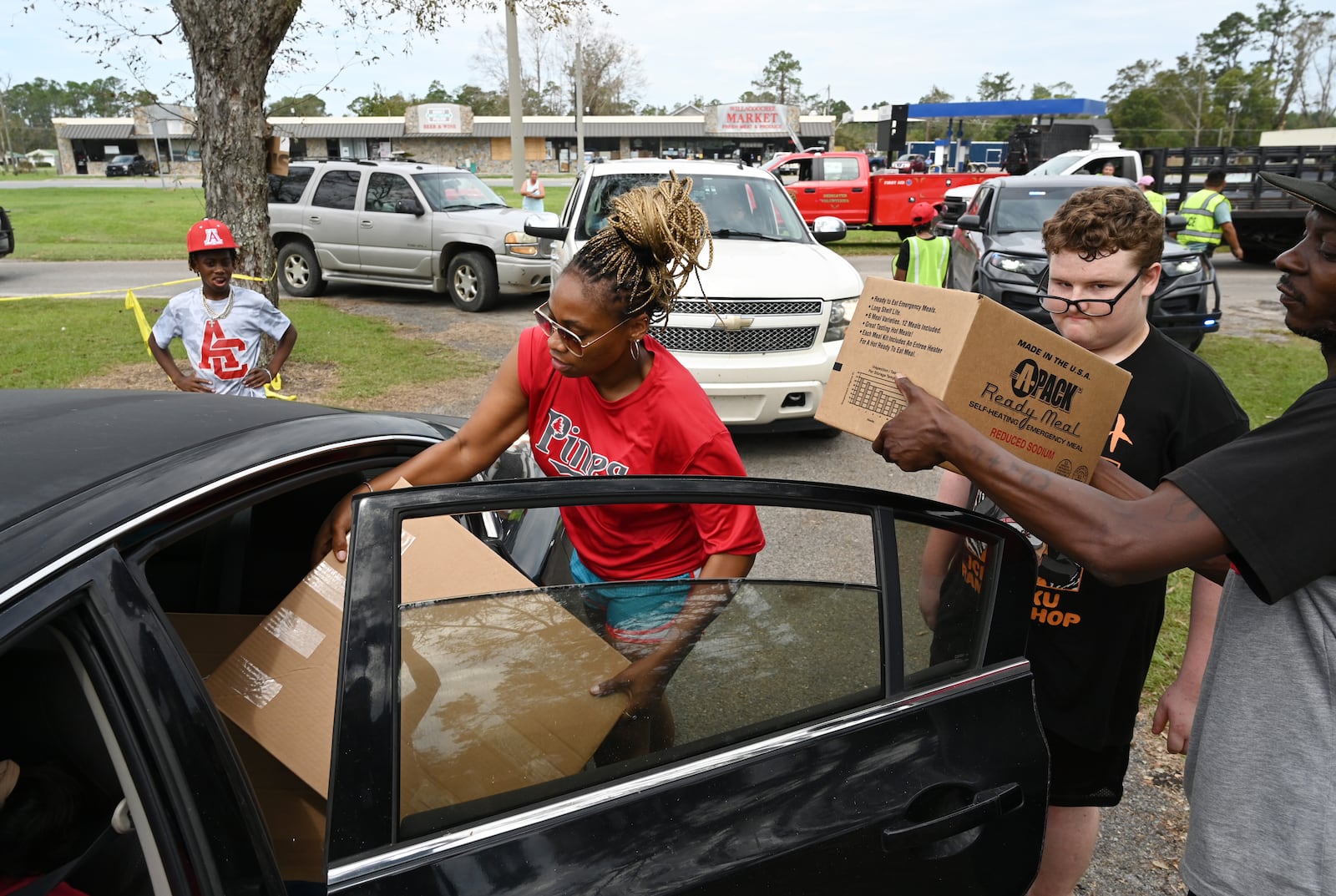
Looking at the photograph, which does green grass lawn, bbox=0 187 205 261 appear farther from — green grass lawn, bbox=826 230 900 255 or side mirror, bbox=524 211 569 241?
green grass lawn, bbox=826 230 900 255

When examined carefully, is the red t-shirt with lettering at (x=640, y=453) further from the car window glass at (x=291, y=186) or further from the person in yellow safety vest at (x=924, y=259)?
the car window glass at (x=291, y=186)

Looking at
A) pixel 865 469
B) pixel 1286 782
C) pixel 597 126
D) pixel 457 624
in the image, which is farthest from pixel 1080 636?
pixel 597 126

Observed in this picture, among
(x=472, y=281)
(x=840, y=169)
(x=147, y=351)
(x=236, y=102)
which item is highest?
(x=236, y=102)

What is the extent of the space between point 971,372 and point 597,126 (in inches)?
2778

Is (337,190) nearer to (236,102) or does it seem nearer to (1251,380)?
(236,102)

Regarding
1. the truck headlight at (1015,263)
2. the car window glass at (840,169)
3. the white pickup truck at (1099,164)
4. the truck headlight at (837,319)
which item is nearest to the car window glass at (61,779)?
the truck headlight at (837,319)

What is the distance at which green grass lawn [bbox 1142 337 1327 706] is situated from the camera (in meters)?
4.04

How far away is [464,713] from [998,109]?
138 ft

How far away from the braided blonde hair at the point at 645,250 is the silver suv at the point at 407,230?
380 inches

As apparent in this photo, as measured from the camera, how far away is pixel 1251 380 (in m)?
8.34

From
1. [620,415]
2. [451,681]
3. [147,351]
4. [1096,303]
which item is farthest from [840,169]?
[451,681]

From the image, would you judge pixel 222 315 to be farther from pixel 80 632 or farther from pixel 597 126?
pixel 597 126

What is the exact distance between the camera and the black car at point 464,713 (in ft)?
3.99

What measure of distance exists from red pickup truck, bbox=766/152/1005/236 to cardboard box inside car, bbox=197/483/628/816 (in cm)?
1873
